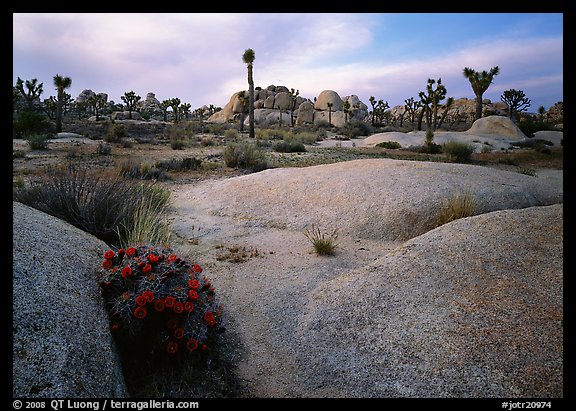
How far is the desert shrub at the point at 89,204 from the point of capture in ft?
18.5

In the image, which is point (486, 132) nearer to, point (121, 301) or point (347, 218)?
point (347, 218)

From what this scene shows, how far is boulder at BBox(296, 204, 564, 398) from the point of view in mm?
3078

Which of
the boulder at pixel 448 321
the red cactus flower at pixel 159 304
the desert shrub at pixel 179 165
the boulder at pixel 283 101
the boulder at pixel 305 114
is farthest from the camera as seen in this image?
the boulder at pixel 283 101

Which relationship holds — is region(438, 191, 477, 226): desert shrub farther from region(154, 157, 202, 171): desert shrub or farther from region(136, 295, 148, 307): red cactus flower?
region(154, 157, 202, 171): desert shrub

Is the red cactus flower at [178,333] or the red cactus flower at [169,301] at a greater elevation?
the red cactus flower at [169,301]

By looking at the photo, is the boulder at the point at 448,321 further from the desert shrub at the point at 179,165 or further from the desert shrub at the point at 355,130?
the desert shrub at the point at 355,130

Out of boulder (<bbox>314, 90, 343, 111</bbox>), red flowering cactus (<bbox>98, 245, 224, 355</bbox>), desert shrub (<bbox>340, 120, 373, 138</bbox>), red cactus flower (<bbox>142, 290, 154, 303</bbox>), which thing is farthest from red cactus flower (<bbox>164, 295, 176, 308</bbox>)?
boulder (<bbox>314, 90, 343, 111</bbox>)

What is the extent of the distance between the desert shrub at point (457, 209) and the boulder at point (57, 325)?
18.8ft

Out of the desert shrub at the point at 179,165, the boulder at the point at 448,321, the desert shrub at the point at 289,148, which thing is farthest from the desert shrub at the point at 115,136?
the boulder at the point at 448,321

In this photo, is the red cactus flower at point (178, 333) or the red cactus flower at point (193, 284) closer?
the red cactus flower at point (178, 333)

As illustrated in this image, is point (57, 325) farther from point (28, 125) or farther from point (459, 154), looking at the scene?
point (28, 125)

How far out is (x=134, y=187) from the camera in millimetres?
7293

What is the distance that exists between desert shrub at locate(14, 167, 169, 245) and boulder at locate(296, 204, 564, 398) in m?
3.07

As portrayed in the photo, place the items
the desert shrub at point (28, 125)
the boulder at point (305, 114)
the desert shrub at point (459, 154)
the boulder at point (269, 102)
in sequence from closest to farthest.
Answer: the desert shrub at point (459, 154) < the desert shrub at point (28, 125) < the boulder at point (305, 114) < the boulder at point (269, 102)
